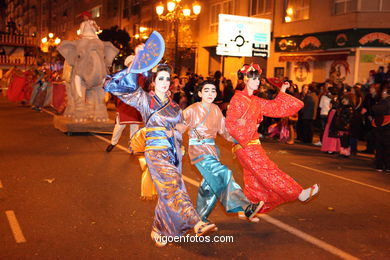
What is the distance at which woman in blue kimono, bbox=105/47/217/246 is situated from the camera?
14.7 ft

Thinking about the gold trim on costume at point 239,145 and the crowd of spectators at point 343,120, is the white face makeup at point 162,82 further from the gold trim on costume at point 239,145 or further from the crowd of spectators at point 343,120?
the crowd of spectators at point 343,120

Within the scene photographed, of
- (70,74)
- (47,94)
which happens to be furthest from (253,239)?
(47,94)

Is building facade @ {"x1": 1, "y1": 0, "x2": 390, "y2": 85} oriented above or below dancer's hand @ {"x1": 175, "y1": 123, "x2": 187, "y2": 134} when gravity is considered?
above

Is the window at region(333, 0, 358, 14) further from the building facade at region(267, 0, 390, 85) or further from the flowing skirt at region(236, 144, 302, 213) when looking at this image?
the flowing skirt at region(236, 144, 302, 213)

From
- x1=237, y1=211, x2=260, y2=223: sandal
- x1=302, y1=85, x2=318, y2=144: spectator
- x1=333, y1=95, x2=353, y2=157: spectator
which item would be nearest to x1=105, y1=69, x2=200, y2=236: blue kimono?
x1=237, y1=211, x2=260, y2=223: sandal

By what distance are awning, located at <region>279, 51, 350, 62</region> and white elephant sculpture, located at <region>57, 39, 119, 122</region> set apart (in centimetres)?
992

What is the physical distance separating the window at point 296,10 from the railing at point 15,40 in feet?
68.3

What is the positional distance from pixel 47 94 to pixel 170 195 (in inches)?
631

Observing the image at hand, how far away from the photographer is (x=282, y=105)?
5.79 m

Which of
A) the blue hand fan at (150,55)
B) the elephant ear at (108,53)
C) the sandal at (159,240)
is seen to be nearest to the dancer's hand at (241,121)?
the blue hand fan at (150,55)

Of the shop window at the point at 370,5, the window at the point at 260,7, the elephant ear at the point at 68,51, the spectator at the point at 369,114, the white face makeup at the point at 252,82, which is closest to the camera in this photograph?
the white face makeup at the point at 252,82

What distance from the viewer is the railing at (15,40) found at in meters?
33.5

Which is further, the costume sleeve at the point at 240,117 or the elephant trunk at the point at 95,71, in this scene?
the elephant trunk at the point at 95,71

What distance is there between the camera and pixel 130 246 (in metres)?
4.57
